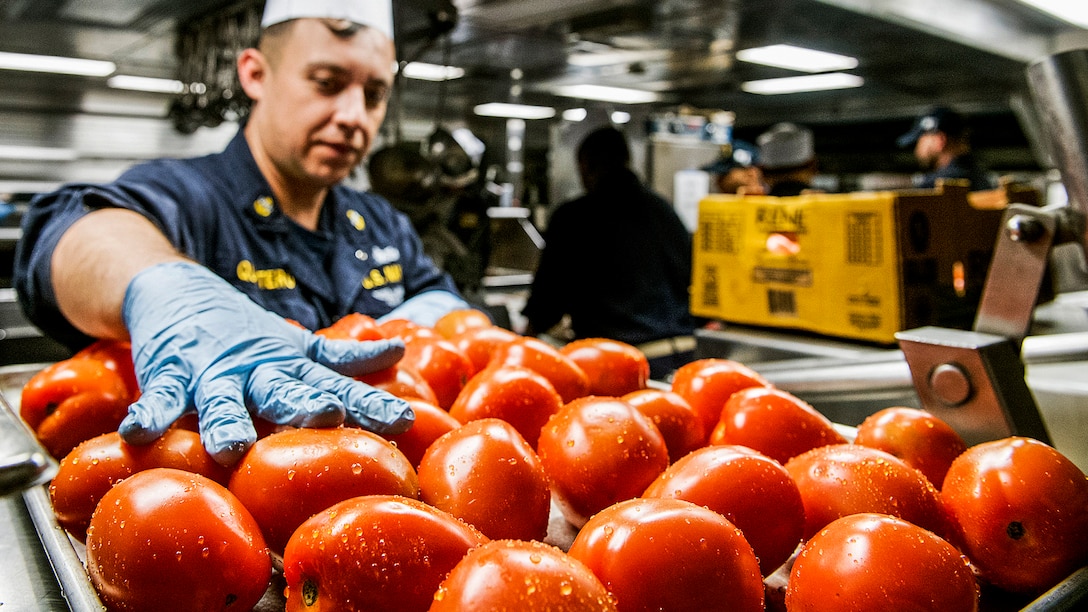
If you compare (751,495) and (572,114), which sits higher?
(572,114)

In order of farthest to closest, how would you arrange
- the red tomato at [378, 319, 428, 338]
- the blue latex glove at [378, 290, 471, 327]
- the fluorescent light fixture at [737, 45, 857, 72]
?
the fluorescent light fixture at [737, 45, 857, 72] < the blue latex glove at [378, 290, 471, 327] < the red tomato at [378, 319, 428, 338]

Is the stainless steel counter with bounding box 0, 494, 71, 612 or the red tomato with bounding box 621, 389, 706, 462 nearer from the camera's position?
the stainless steel counter with bounding box 0, 494, 71, 612

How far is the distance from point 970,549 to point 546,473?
1.49 ft

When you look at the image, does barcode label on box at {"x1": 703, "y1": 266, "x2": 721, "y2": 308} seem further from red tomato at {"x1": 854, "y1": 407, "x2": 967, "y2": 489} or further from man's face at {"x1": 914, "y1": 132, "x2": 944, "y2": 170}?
man's face at {"x1": 914, "y1": 132, "x2": 944, "y2": 170}

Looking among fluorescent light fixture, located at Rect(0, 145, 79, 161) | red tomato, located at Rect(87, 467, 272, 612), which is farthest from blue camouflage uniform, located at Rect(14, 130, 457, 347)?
fluorescent light fixture, located at Rect(0, 145, 79, 161)

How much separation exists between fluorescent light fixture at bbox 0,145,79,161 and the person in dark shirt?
5.29 m

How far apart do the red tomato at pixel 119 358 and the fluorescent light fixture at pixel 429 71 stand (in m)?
5.79

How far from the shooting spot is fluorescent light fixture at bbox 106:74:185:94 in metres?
6.84

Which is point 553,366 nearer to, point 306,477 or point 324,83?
point 306,477

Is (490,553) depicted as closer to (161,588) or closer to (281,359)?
(161,588)

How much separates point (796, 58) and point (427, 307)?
606 cm

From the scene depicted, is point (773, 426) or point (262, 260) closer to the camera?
point (773, 426)

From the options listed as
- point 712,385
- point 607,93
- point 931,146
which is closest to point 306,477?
point 712,385

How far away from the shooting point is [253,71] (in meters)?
2.12
